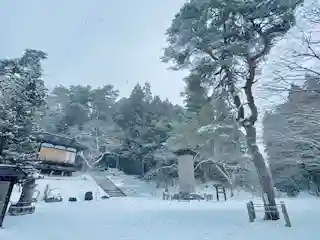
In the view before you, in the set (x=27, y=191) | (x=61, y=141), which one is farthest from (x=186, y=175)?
(x=27, y=191)

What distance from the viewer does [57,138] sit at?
2569 centimetres

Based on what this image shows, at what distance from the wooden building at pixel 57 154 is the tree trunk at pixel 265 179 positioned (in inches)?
771

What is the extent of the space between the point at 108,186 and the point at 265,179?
1898 centimetres

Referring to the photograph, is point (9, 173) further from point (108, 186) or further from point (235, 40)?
point (108, 186)

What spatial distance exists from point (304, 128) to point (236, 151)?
14839mm

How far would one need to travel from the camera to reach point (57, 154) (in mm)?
26250

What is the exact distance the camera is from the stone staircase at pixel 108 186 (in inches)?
958


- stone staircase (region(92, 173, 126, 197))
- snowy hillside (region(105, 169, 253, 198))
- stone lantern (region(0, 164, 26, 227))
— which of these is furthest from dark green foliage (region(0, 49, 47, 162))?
snowy hillside (region(105, 169, 253, 198))

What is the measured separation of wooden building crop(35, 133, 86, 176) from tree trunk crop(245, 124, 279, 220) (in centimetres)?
1958

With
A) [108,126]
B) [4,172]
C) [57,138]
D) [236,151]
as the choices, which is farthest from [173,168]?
[4,172]

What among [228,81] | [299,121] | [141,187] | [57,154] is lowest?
[299,121]

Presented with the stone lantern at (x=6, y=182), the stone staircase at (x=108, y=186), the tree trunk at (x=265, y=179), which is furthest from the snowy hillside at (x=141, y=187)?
the stone lantern at (x=6, y=182)

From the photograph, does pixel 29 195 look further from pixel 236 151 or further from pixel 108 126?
pixel 108 126

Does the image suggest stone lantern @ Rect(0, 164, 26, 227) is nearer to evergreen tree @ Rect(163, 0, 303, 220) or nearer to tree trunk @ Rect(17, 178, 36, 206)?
tree trunk @ Rect(17, 178, 36, 206)
